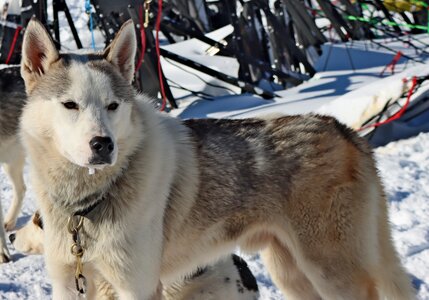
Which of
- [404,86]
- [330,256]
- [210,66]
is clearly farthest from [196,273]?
[210,66]

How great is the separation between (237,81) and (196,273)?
4964 mm

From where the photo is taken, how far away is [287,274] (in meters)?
3.51

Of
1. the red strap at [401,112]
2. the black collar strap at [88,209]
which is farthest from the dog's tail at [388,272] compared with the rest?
the red strap at [401,112]

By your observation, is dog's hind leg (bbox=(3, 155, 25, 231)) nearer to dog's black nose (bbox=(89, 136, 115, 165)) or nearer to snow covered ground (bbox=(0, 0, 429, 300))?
snow covered ground (bbox=(0, 0, 429, 300))

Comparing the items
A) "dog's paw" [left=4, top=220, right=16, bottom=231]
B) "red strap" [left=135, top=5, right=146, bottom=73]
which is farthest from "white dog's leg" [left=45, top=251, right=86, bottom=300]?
"red strap" [left=135, top=5, right=146, bottom=73]

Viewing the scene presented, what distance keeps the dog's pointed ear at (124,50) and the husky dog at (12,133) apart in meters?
2.21

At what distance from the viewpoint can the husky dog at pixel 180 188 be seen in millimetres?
2736

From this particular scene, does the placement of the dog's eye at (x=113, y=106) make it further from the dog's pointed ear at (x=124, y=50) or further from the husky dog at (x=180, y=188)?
the dog's pointed ear at (x=124, y=50)

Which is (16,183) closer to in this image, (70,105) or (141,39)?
(141,39)

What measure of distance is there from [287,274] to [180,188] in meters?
0.84

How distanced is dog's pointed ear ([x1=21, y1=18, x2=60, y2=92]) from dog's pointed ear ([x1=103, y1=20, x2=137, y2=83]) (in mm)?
223

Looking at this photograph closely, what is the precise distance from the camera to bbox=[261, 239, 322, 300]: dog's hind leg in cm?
344

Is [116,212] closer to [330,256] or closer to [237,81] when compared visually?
[330,256]

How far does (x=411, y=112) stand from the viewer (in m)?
→ 6.45
